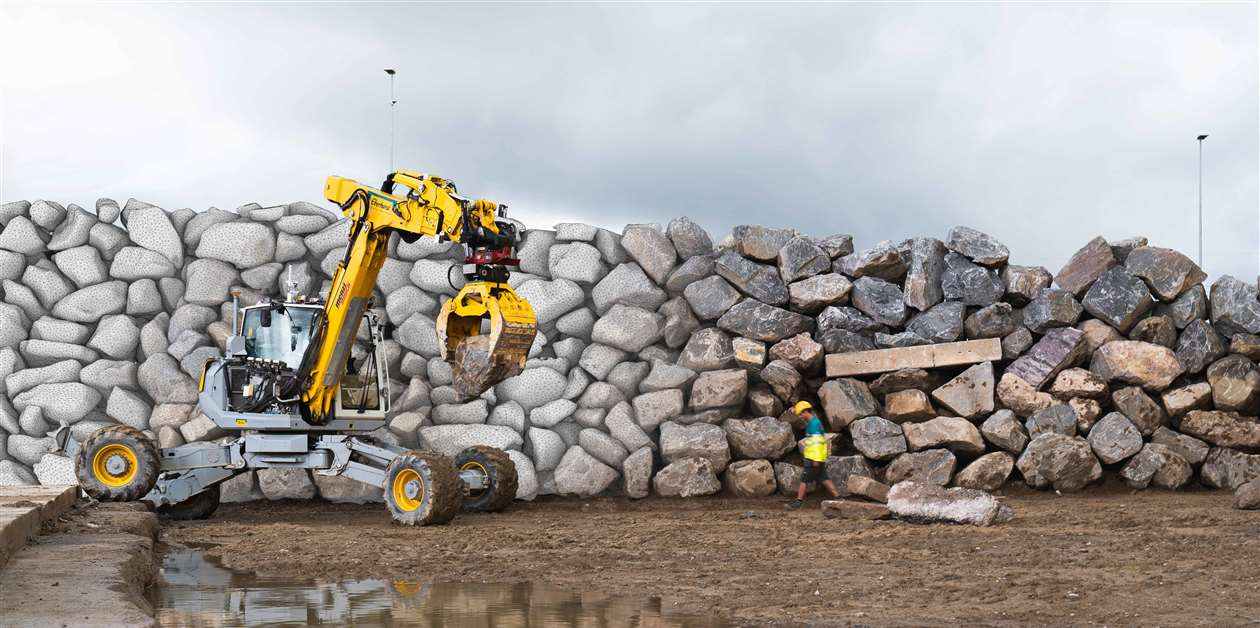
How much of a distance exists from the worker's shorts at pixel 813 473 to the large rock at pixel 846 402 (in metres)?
0.61

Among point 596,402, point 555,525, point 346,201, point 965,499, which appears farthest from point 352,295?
point 965,499

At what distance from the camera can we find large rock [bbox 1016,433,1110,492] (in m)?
12.2

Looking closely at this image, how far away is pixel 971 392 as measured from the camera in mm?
12445

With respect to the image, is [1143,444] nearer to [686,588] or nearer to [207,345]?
[686,588]

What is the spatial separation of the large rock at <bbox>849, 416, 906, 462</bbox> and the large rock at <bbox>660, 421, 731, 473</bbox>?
1358mm

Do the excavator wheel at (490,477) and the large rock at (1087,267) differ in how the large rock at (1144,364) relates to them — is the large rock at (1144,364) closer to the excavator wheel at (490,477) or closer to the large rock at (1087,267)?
the large rock at (1087,267)

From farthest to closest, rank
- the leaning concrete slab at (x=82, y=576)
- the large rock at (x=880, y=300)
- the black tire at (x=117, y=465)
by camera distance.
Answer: the large rock at (x=880, y=300)
the black tire at (x=117, y=465)
the leaning concrete slab at (x=82, y=576)

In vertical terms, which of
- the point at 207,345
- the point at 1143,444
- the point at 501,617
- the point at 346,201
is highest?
the point at 346,201

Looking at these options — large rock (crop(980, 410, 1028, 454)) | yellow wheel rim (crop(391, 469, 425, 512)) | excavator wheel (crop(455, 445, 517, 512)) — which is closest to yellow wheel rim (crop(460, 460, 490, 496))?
excavator wheel (crop(455, 445, 517, 512))

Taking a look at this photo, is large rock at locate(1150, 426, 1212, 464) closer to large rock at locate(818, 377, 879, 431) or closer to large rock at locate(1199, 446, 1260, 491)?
large rock at locate(1199, 446, 1260, 491)

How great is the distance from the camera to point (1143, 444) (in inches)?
490

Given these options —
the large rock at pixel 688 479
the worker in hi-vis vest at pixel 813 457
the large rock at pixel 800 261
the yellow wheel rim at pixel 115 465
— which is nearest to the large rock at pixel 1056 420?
the worker in hi-vis vest at pixel 813 457

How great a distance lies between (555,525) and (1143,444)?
633cm

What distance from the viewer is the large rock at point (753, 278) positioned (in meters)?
13.0
